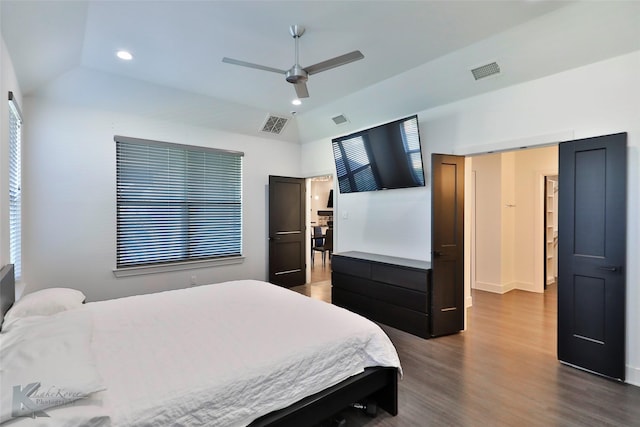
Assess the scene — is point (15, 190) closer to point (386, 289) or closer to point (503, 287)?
point (386, 289)

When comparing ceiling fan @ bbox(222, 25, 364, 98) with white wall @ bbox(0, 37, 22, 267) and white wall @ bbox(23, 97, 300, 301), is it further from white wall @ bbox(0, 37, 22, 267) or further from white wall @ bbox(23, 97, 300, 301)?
white wall @ bbox(23, 97, 300, 301)

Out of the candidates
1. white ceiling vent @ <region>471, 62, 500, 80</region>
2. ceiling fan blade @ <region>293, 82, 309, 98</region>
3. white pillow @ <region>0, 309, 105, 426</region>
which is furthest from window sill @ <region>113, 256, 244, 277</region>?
white ceiling vent @ <region>471, 62, 500, 80</region>

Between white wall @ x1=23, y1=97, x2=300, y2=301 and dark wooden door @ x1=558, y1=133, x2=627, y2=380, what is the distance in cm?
463

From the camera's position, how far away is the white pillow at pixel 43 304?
2066 millimetres

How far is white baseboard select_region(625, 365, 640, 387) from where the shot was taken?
2463mm

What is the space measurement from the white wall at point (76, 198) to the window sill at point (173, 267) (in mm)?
74

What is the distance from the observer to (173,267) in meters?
4.49

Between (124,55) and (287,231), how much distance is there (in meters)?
3.47

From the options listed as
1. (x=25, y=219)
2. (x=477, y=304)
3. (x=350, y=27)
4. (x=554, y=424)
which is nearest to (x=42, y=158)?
(x=25, y=219)

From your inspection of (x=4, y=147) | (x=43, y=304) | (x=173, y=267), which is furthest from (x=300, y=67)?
(x=173, y=267)

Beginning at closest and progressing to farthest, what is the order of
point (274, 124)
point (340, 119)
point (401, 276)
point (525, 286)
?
point (401, 276), point (340, 119), point (274, 124), point (525, 286)

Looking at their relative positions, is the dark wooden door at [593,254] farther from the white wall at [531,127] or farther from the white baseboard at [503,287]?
the white baseboard at [503,287]

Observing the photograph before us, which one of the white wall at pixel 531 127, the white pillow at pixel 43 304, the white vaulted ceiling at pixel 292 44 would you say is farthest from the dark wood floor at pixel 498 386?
the white vaulted ceiling at pixel 292 44

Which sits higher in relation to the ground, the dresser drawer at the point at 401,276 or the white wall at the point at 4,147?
the white wall at the point at 4,147
